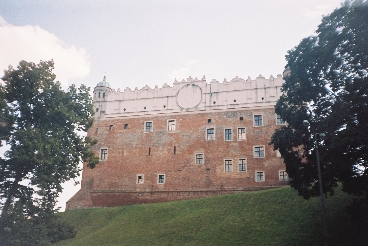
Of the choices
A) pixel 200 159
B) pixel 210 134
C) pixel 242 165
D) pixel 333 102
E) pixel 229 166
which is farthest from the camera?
pixel 210 134

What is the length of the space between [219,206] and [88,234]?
9.90 m

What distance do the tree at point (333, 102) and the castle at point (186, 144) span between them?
1296 cm

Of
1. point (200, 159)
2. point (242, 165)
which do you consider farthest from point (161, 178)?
point (242, 165)

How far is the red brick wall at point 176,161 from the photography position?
3294 centimetres

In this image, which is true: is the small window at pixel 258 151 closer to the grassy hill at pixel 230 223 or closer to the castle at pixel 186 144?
the castle at pixel 186 144

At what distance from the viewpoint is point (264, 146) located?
33031mm

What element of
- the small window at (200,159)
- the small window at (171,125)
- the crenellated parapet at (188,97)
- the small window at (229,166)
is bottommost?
the small window at (229,166)

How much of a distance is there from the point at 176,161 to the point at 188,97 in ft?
22.0

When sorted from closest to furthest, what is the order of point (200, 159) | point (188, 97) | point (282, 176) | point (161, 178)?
point (282, 176)
point (200, 159)
point (161, 178)
point (188, 97)

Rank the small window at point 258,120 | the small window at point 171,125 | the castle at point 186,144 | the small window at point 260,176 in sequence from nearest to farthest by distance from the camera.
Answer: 1. the small window at point 260,176
2. the castle at point 186,144
3. the small window at point 258,120
4. the small window at point 171,125

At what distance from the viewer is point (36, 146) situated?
72.7 feet

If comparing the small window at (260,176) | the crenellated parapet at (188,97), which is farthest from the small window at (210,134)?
the small window at (260,176)

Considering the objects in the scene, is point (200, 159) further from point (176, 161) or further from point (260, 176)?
point (260, 176)

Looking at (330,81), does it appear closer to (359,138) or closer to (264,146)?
(359,138)
